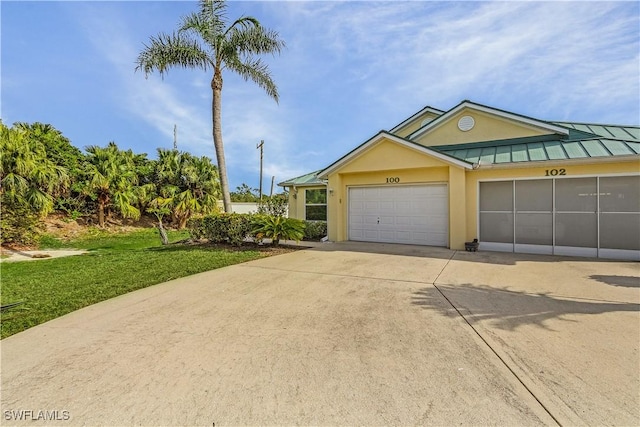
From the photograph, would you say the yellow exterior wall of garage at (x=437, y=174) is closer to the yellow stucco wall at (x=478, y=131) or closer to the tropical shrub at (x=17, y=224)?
the yellow stucco wall at (x=478, y=131)

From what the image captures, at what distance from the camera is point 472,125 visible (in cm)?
1245

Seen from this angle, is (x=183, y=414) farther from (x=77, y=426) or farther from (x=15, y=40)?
(x=15, y=40)

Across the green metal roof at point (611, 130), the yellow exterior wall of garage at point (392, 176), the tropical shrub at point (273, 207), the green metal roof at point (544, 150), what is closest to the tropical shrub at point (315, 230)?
the yellow exterior wall of garage at point (392, 176)

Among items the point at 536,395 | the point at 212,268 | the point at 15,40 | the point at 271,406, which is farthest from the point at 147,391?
the point at 15,40

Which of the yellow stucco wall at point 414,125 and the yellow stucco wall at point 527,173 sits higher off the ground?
the yellow stucco wall at point 414,125

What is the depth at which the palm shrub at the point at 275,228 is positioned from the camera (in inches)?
414

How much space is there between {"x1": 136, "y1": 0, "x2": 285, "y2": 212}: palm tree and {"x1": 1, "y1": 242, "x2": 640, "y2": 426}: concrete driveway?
906 cm

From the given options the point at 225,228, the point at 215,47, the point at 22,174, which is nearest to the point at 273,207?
the point at 225,228

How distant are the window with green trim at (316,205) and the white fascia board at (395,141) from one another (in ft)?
6.14

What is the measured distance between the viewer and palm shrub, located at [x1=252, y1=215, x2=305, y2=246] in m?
10.5

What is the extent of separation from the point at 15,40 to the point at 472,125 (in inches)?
607

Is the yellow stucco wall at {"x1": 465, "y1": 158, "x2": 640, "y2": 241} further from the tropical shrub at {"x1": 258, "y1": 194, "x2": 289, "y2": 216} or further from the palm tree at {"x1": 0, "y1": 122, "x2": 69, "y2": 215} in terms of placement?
the palm tree at {"x1": 0, "y1": 122, "x2": 69, "y2": 215}

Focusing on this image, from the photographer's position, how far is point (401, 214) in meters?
12.2

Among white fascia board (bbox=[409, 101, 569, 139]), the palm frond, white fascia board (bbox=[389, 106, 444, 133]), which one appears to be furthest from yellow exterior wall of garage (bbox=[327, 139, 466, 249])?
the palm frond
